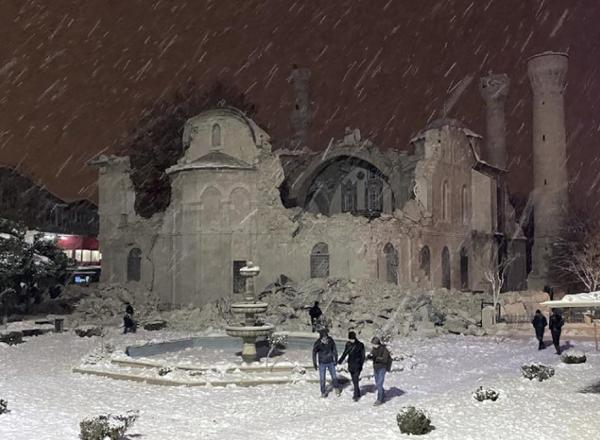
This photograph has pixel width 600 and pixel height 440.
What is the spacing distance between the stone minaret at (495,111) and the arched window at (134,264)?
35.2 meters

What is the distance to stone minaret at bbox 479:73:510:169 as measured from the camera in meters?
63.4

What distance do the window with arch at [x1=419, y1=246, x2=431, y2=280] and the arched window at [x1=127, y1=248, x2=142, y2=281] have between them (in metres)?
17.7

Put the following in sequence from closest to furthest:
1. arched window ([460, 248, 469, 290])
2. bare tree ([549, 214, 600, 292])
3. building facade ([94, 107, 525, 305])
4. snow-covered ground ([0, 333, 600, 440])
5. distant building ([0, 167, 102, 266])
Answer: snow-covered ground ([0, 333, 600, 440]), building facade ([94, 107, 525, 305]), arched window ([460, 248, 469, 290]), bare tree ([549, 214, 600, 292]), distant building ([0, 167, 102, 266])

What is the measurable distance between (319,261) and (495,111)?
33187 mm

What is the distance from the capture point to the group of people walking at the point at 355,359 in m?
15.3

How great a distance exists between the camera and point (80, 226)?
84688 millimetres

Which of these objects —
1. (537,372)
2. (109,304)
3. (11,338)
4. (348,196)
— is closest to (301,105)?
(348,196)

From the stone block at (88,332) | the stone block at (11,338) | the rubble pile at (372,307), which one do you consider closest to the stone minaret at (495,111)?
the rubble pile at (372,307)

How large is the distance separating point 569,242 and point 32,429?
4584 centimetres

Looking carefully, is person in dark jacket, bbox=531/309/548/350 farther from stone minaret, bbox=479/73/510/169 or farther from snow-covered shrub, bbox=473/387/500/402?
stone minaret, bbox=479/73/510/169

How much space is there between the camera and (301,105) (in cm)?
6456

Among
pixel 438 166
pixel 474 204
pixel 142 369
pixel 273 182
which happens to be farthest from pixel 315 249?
pixel 142 369

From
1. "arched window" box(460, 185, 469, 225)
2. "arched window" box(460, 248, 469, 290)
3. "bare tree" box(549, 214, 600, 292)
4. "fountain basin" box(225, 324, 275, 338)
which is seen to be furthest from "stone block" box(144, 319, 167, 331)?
"bare tree" box(549, 214, 600, 292)

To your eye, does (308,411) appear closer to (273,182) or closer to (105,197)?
(273,182)
